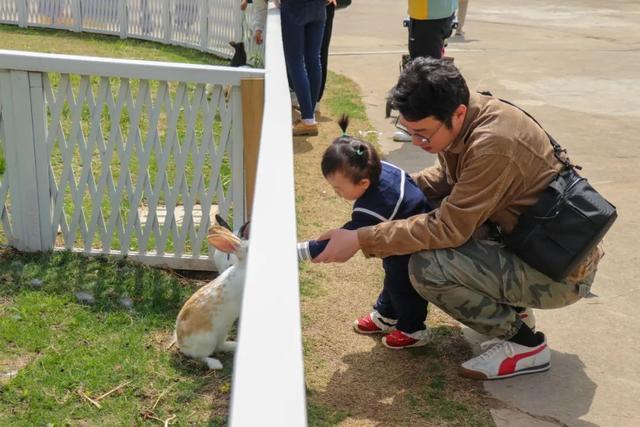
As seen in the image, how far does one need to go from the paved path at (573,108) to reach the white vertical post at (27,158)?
234 centimetres

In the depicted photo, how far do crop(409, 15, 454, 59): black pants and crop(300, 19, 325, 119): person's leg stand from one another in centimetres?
76

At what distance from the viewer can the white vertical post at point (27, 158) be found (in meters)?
4.29

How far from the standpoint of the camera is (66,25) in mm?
13586

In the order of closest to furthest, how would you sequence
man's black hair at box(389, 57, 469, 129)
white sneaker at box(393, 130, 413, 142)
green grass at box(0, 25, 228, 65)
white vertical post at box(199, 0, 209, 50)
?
man's black hair at box(389, 57, 469, 129), white sneaker at box(393, 130, 413, 142), green grass at box(0, 25, 228, 65), white vertical post at box(199, 0, 209, 50)

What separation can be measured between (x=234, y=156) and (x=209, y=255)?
1.83 feet

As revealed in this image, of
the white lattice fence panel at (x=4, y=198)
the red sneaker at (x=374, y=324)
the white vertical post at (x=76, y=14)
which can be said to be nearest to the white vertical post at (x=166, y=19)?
the white vertical post at (x=76, y=14)

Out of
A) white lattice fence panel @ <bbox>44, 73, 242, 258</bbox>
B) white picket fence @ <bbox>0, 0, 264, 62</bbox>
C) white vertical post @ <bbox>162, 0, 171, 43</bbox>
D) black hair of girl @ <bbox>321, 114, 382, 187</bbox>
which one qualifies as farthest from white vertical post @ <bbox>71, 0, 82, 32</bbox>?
black hair of girl @ <bbox>321, 114, 382, 187</bbox>

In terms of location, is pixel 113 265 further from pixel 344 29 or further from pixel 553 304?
pixel 344 29

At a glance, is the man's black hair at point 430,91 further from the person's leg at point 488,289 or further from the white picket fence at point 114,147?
the white picket fence at point 114,147

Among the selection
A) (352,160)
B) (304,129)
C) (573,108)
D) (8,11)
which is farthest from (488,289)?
(8,11)

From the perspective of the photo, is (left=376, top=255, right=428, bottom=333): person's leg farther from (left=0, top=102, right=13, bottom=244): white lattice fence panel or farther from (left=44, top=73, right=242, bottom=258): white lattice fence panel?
(left=0, top=102, right=13, bottom=244): white lattice fence panel

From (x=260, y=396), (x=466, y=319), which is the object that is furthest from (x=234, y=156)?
(x=260, y=396)

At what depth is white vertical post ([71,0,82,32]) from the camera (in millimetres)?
13312

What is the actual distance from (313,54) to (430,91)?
4030 millimetres
